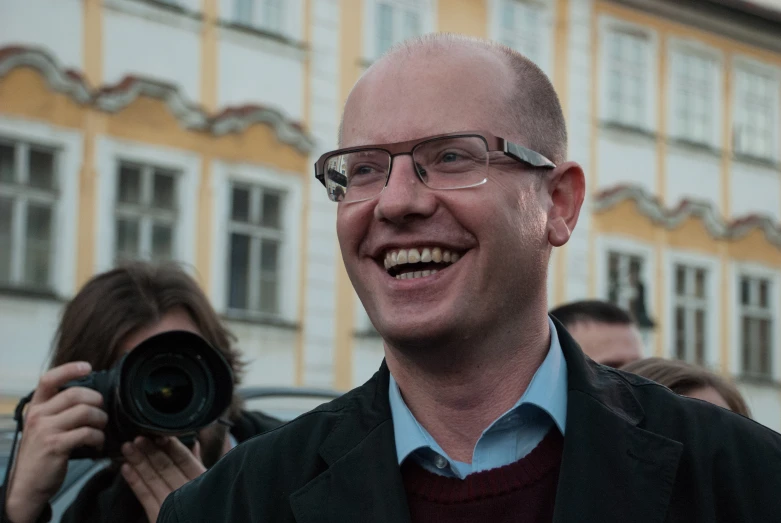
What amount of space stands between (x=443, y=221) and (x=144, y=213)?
12.9 m

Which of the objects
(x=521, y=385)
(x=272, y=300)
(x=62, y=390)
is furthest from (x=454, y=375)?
(x=272, y=300)

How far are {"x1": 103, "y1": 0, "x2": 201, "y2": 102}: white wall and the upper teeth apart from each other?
12.8 m

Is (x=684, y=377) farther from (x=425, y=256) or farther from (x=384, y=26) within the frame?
(x=384, y=26)

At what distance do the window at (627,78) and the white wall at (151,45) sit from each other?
725 centimetres

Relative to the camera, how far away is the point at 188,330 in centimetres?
351

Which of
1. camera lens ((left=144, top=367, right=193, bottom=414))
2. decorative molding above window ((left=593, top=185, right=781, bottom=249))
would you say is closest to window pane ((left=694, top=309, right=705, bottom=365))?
decorative molding above window ((left=593, top=185, right=781, bottom=249))

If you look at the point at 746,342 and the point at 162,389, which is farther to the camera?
the point at 746,342

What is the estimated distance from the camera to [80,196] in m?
14.3

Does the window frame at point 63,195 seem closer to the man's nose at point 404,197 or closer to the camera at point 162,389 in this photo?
the camera at point 162,389

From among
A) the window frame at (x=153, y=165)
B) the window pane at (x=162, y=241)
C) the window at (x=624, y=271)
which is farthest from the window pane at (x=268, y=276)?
the window at (x=624, y=271)

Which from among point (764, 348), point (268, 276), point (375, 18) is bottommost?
point (764, 348)

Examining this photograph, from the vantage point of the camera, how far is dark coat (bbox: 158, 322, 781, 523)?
6.98ft

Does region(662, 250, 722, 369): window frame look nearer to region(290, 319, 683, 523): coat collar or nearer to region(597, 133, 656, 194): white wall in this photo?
region(597, 133, 656, 194): white wall

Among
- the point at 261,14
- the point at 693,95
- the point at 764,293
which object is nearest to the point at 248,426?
the point at 261,14
